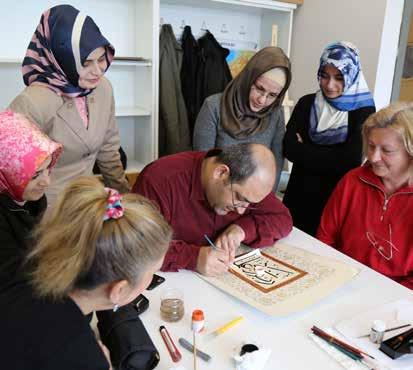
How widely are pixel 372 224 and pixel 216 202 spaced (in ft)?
1.99

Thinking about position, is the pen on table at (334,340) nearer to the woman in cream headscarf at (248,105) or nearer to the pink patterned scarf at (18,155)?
the pink patterned scarf at (18,155)

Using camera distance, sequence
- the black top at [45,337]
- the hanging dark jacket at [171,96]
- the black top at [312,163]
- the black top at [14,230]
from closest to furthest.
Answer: the black top at [45,337]
the black top at [14,230]
the black top at [312,163]
the hanging dark jacket at [171,96]

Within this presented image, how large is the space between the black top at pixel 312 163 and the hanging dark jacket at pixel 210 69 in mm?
1047

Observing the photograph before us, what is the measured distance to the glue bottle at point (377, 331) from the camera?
38.6 inches

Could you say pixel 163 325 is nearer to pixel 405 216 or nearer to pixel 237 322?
pixel 237 322

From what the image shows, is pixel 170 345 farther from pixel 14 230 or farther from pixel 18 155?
pixel 18 155

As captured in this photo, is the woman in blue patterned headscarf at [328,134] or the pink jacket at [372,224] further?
the woman in blue patterned headscarf at [328,134]

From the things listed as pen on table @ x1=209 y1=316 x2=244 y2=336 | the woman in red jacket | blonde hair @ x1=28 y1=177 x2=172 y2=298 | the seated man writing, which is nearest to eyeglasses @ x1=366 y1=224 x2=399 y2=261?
the woman in red jacket

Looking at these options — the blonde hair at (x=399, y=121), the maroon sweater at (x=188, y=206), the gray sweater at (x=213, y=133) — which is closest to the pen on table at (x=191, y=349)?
the maroon sweater at (x=188, y=206)

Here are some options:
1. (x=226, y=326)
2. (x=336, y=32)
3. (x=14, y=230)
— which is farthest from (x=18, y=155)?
(x=336, y=32)

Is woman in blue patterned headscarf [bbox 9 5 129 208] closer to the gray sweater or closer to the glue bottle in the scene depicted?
the gray sweater

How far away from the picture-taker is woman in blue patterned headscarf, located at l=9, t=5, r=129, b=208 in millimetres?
1514

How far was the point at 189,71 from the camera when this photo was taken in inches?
A: 115

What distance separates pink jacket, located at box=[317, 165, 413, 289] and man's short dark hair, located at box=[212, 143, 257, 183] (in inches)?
21.0
